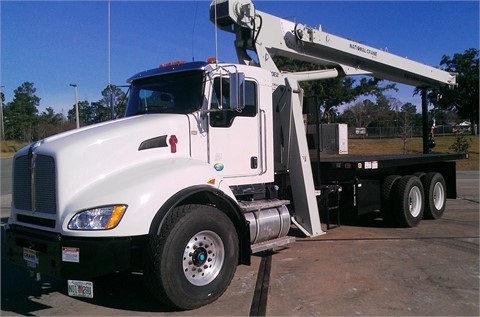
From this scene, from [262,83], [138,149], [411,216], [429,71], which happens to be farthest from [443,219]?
[138,149]

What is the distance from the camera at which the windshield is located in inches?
243

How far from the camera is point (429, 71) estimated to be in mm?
12719

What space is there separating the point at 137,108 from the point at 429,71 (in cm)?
896

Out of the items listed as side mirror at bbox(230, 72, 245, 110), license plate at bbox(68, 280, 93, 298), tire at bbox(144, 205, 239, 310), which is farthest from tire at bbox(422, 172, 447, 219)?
license plate at bbox(68, 280, 93, 298)

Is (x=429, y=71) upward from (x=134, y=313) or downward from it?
upward

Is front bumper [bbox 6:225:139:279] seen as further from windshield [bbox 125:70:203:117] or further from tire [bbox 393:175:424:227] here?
tire [bbox 393:175:424:227]

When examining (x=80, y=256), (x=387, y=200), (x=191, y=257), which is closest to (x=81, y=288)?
(x=80, y=256)

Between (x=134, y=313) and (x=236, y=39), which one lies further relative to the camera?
(x=236, y=39)

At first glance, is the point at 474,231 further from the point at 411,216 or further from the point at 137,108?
the point at 137,108

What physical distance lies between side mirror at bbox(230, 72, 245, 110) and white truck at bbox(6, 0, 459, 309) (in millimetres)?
15

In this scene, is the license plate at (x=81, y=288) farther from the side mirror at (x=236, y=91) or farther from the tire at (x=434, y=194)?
the tire at (x=434, y=194)

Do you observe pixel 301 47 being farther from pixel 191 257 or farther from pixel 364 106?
pixel 364 106

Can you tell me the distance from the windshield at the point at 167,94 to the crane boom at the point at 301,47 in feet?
3.38

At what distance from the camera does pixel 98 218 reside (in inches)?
183
